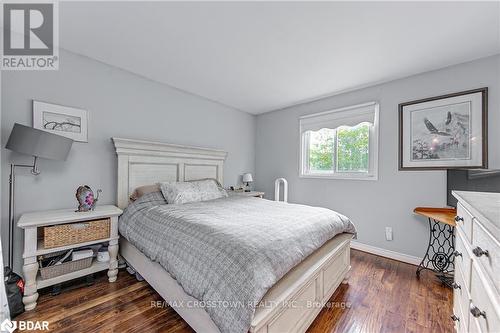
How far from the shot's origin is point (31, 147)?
1697mm

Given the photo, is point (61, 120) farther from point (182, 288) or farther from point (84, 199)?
point (182, 288)

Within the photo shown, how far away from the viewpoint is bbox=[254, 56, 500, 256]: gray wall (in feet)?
7.14

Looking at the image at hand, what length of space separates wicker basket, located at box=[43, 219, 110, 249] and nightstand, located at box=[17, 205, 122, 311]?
0.02 m

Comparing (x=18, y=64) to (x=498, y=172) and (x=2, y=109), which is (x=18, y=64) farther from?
(x=498, y=172)

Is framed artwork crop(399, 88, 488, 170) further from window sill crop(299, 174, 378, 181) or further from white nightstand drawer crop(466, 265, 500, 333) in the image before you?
white nightstand drawer crop(466, 265, 500, 333)

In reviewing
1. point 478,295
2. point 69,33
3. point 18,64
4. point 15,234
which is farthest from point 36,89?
point 478,295

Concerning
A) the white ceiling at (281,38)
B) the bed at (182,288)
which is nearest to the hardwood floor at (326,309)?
the bed at (182,288)

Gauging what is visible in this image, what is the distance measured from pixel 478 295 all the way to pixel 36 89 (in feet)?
11.4

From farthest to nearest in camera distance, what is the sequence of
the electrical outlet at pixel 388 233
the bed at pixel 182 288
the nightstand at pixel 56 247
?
the electrical outlet at pixel 388 233 < the nightstand at pixel 56 247 < the bed at pixel 182 288

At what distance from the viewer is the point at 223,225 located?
154 cm

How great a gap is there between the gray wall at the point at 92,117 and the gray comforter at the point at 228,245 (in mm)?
687

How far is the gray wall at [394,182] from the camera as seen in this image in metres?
2.18

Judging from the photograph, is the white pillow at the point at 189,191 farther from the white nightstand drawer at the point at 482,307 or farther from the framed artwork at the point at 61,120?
the white nightstand drawer at the point at 482,307

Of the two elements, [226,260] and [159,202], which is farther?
[159,202]
